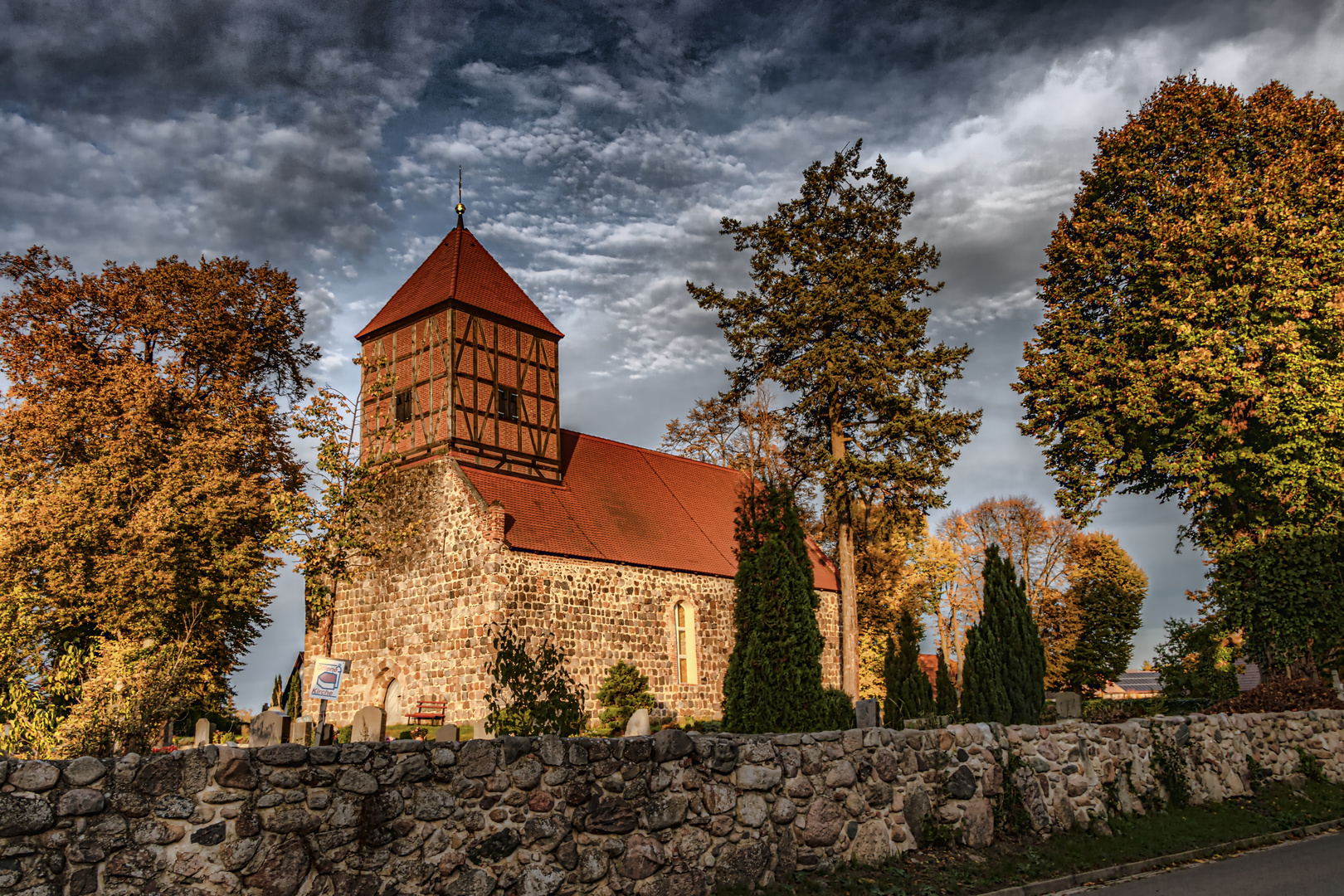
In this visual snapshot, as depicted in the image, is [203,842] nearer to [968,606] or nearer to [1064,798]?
[1064,798]

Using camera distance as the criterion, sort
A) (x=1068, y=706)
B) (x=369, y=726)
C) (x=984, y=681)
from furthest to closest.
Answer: (x=984, y=681)
(x=1068, y=706)
(x=369, y=726)

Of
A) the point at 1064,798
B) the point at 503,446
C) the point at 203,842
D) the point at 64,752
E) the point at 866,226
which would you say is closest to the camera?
the point at 203,842

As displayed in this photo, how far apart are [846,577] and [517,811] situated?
21.1 meters

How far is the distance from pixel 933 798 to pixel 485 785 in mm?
5123

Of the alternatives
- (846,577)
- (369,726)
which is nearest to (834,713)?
(369,726)

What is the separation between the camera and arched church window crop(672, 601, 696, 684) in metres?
25.8

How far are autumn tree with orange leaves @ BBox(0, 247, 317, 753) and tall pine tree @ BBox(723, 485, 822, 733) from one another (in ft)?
37.6

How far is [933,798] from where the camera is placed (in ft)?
31.1

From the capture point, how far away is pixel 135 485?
21672 mm

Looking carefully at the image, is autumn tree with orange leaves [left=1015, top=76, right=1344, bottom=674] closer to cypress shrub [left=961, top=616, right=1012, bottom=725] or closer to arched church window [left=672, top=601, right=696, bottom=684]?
cypress shrub [left=961, top=616, right=1012, bottom=725]

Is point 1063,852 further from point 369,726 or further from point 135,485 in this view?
point 135,485

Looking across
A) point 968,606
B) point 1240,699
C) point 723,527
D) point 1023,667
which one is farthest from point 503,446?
point 968,606

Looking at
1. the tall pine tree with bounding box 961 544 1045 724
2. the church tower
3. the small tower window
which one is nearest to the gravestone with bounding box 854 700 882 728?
the tall pine tree with bounding box 961 544 1045 724

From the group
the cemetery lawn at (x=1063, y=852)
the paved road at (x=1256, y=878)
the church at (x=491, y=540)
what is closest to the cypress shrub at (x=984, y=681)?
the cemetery lawn at (x=1063, y=852)
